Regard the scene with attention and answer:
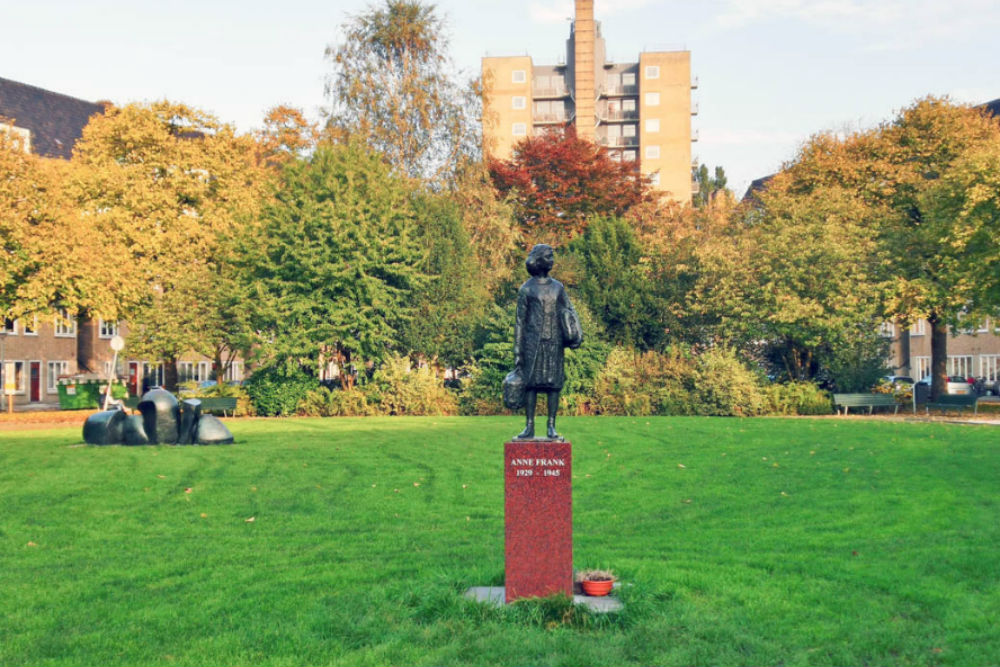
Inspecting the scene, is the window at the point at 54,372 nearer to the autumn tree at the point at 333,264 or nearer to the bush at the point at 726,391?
the autumn tree at the point at 333,264

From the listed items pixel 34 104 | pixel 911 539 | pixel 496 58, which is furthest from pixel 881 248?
pixel 496 58

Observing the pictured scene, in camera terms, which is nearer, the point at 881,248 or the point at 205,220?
the point at 881,248

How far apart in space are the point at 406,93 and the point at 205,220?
39.9ft

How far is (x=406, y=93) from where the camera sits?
1747 inches

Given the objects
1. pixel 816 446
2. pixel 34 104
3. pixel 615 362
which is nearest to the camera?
pixel 816 446

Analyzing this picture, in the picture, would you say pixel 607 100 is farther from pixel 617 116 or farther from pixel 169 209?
pixel 169 209

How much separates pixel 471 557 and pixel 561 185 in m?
43.8

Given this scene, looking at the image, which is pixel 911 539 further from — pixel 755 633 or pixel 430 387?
pixel 430 387

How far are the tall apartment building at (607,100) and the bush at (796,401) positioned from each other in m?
52.7

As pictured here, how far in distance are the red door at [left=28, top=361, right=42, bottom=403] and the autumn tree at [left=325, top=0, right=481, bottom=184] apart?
25.1 metres

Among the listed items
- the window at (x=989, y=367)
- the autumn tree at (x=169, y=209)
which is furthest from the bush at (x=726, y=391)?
the window at (x=989, y=367)

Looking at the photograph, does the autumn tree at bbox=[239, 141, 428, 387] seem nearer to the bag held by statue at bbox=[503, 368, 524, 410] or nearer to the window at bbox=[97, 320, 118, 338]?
the window at bbox=[97, 320, 118, 338]

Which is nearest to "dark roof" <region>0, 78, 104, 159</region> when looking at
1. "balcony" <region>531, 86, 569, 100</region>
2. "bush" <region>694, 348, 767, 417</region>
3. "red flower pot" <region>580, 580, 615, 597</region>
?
"balcony" <region>531, 86, 569, 100</region>

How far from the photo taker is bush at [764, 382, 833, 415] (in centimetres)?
3425
